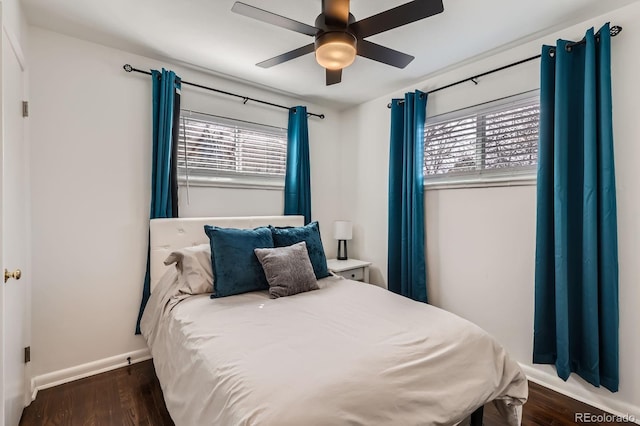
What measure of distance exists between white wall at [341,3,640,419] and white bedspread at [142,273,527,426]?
0.94 metres

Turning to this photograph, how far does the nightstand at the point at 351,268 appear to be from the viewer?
3283mm

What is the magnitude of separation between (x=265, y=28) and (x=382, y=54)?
2.74ft

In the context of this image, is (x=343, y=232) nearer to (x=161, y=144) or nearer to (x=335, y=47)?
(x=161, y=144)

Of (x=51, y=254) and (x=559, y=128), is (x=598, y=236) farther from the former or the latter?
(x=51, y=254)

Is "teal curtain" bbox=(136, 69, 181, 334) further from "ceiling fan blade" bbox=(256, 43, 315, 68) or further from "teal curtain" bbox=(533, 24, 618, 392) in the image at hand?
"teal curtain" bbox=(533, 24, 618, 392)

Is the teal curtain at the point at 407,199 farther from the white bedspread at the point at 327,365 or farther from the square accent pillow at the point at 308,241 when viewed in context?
the white bedspread at the point at 327,365

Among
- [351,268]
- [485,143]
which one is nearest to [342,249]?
[351,268]

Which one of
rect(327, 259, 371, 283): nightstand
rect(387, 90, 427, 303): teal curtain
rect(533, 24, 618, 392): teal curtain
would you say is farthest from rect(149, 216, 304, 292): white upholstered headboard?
rect(533, 24, 618, 392): teal curtain

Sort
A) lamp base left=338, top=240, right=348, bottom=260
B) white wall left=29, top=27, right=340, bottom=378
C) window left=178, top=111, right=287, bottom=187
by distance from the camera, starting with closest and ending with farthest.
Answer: white wall left=29, top=27, right=340, bottom=378 < window left=178, top=111, right=287, bottom=187 < lamp base left=338, top=240, right=348, bottom=260

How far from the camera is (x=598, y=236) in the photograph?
6.65ft

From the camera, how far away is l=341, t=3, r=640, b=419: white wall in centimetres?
198

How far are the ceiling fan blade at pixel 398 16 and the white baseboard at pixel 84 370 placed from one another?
113 inches

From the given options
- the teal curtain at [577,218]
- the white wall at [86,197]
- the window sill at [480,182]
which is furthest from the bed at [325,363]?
the window sill at [480,182]

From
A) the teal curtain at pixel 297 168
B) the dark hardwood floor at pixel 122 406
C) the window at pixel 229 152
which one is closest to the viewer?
the dark hardwood floor at pixel 122 406
